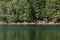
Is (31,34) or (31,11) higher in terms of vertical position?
(31,11)

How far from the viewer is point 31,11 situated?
10325 centimetres

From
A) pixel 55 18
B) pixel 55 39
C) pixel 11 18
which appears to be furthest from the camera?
pixel 11 18

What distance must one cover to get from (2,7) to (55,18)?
2596cm

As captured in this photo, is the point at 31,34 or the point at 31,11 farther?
the point at 31,11

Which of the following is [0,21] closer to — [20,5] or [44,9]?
[20,5]

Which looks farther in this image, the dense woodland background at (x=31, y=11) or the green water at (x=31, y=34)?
the dense woodland background at (x=31, y=11)

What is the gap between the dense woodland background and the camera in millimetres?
98500

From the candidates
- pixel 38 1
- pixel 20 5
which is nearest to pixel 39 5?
pixel 38 1

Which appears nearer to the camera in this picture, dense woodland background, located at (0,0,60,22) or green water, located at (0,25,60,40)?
green water, located at (0,25,60,40)

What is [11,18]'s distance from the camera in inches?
4067

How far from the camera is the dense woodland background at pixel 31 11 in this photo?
98.5 m

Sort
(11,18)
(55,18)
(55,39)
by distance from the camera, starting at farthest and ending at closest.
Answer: (11,18) → (55,18) → (55,39)

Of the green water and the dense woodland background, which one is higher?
the dense woodland background

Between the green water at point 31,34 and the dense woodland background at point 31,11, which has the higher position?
the dense woodland background at point 31,11
